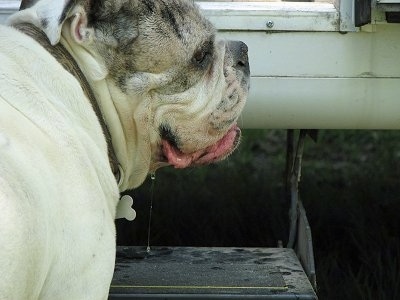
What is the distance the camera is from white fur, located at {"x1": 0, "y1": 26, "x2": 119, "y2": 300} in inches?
104

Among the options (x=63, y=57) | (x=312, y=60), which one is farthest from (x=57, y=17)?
(x=312, y=60)

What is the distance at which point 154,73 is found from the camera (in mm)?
3408

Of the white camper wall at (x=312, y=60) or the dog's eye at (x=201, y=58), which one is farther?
the white camper wall at (x=312, y=60)

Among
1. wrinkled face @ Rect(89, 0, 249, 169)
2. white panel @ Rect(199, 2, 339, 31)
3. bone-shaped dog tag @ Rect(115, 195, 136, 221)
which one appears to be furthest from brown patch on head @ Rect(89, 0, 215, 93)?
white panel @ Rect(199, 2, 339, 31)

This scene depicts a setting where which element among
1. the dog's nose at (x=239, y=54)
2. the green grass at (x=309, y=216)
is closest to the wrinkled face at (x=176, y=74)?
the dog's nose at (x=239, y=54)

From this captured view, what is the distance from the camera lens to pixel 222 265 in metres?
4.71

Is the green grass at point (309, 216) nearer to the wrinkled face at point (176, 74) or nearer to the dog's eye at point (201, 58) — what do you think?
the wrinkled face at point (176, 74)

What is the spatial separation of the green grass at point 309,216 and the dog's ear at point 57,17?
7.76 ft

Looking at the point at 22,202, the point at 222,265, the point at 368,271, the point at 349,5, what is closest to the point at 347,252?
the point at 368,271

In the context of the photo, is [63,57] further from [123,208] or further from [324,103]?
[324,103]

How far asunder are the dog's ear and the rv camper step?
1388mm

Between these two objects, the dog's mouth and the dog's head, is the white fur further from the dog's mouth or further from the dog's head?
the dog's mouth

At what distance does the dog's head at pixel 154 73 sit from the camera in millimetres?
3271

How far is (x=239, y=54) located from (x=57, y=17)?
2.76 ft
